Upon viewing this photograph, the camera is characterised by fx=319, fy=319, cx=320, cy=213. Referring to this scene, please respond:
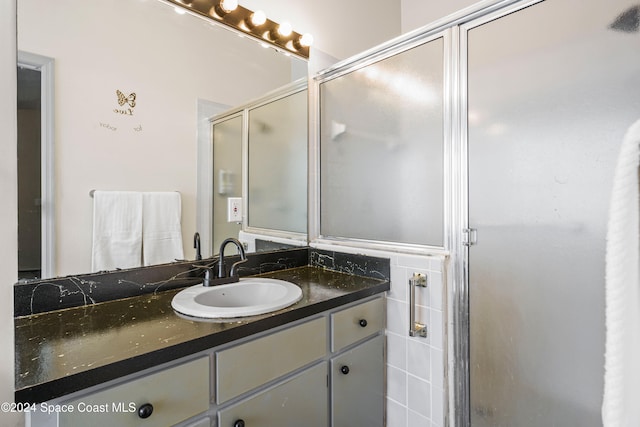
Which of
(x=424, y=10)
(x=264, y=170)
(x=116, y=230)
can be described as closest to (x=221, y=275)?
(x=116, y=230)

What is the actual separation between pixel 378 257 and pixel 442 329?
0.39m

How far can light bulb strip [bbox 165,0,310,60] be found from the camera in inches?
54.9

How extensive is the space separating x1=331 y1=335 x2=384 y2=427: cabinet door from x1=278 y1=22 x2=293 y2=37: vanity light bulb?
156 centimetres

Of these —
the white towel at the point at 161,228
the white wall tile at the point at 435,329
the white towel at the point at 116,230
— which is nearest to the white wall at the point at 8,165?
the white towel at the point at 116,230

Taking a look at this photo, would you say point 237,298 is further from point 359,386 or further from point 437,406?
point 437,406

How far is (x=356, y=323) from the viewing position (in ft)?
4.18

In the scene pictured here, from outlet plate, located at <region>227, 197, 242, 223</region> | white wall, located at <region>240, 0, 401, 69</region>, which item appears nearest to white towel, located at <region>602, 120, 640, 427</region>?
outlet plate, located at <region>227, 197, 242, 223</region>

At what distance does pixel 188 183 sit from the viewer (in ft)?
4.53

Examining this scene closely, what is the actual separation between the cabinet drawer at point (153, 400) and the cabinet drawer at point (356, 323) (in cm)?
50

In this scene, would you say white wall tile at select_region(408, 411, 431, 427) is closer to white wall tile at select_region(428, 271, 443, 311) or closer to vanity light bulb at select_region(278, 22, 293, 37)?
white wall tile at select_region(428, 271, 443, 311)

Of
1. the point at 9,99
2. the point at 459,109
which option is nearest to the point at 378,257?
the point at 459,109

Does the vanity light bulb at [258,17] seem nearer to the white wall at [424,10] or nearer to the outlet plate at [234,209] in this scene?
the outlet plate at [234,209]

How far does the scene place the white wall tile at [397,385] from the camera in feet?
4.53

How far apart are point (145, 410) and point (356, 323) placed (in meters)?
0.77
